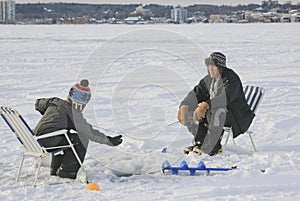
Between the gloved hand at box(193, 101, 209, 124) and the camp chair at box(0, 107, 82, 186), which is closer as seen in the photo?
the camp chair at box(0, 107, 82, 186)

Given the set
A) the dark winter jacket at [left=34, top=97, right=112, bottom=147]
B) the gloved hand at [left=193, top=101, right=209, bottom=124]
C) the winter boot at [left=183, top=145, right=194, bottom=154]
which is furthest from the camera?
the winter boot at [left=183, top=145, right=194, bottom=154]

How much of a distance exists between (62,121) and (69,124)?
9 cm

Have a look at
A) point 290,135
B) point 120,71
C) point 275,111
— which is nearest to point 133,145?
point 290,135

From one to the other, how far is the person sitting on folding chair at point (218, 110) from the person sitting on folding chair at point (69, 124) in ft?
3.93

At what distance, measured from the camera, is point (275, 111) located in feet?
24.6

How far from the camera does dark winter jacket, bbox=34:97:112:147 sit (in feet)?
14.1

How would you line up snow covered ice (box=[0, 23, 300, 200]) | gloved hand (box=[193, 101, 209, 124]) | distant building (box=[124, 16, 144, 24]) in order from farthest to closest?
distant building (box=[124, 16, 144, 24])
gloved hand (box=[193, 101, 209, 124])
snow covered ice (box=[0, 23, 300, 200])

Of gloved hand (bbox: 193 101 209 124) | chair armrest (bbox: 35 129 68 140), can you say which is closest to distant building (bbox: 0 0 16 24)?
gloved hand (bbox: 193 101 209 124)

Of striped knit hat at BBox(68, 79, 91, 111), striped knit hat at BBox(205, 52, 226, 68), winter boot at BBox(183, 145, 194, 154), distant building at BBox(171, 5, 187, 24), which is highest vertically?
distant building at BBox(171, 5, 187, 24)

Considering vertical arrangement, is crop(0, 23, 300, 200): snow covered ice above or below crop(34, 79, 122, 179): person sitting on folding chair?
below

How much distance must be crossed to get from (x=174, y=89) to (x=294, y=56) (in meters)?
8.41

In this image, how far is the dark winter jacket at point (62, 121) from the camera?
429cm

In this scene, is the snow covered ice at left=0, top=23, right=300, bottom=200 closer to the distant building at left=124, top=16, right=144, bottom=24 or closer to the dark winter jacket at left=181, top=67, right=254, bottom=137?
the dark winter jacket at left=181, top=67, right=254, bottom=137

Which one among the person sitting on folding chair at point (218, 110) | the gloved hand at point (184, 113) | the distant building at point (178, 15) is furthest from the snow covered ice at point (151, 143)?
the distant building at point (178, 15)
